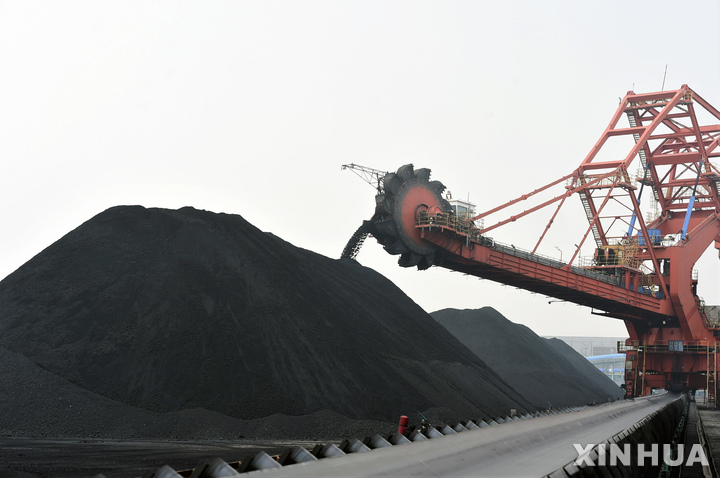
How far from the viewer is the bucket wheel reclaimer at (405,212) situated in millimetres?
34344

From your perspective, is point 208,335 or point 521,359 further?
point 521,359

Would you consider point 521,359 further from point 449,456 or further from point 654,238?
point 449,456

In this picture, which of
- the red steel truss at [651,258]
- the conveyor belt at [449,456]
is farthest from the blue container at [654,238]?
the conveyor belt at [449,456]

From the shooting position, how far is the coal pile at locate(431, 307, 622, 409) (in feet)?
195

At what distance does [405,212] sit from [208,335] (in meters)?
11.2

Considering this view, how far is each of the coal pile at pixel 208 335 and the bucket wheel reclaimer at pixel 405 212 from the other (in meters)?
4.82

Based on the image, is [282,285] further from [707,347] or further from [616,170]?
[707,347]

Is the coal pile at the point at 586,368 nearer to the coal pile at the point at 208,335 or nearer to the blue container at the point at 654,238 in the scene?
the blue container at the point at 654,238

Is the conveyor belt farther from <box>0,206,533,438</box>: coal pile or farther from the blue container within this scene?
the blue container

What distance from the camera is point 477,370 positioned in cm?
4322

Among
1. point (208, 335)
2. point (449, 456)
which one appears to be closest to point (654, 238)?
point (208, 335)

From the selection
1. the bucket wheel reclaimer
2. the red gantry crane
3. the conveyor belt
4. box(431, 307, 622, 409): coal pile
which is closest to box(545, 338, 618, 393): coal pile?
box(431, 307, 622, 409): coal pile

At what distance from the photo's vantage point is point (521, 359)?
68.2 m

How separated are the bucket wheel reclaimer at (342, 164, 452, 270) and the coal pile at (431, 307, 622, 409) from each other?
76.0 ft
